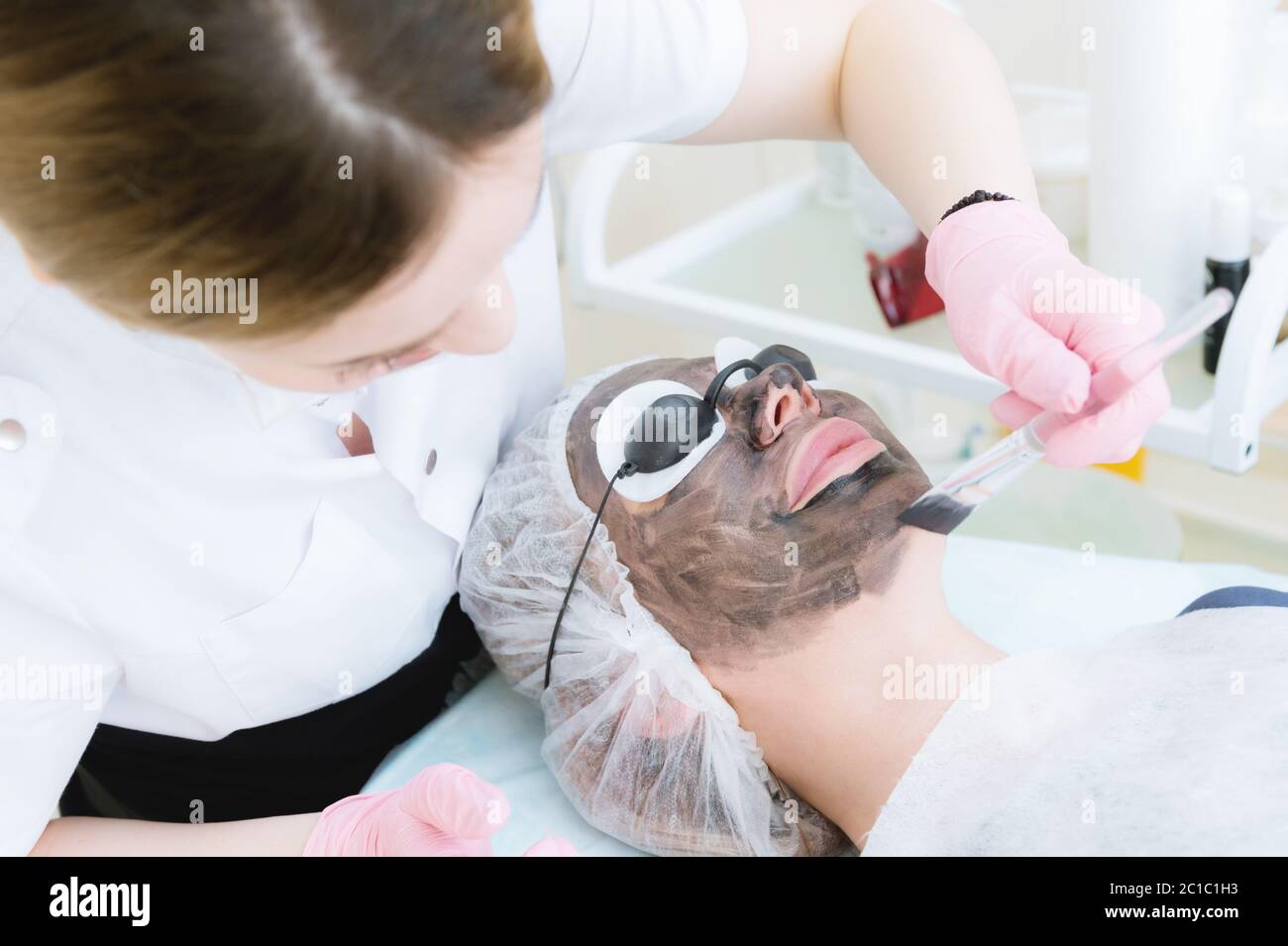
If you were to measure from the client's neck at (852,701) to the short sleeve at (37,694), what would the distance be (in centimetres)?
46

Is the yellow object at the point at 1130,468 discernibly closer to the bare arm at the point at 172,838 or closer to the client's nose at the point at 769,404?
the client's nose at the point at 769,404

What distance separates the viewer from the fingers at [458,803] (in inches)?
28.9

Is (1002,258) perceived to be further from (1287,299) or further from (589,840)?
(589,840)

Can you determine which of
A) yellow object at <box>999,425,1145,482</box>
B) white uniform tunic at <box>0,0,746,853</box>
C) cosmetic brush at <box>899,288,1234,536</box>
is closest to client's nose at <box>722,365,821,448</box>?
cosmetic brush at <box>899,288,1234,536</box>

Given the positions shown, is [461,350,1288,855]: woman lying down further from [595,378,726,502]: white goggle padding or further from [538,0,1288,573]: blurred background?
[538,0,1288,573]: blurred background

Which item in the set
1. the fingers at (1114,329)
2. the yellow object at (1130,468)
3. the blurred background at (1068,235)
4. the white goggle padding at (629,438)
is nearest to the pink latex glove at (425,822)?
the white goggle padding at (629,438)

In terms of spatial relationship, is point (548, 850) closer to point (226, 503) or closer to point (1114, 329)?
point (226, 503)

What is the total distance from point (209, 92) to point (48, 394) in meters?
0.36

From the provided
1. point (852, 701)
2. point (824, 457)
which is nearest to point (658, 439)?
point (824, 457)

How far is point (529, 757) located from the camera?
3.38ft

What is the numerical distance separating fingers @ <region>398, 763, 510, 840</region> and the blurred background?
67 cm

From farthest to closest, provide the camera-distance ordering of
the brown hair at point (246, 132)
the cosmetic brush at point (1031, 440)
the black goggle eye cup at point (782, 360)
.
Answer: the black goggle eye cup at point (782, 360) < the cosmetic brush at point (1031, 440) < the brown hair at point (246, 132)

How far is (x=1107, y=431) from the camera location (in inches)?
27.9
